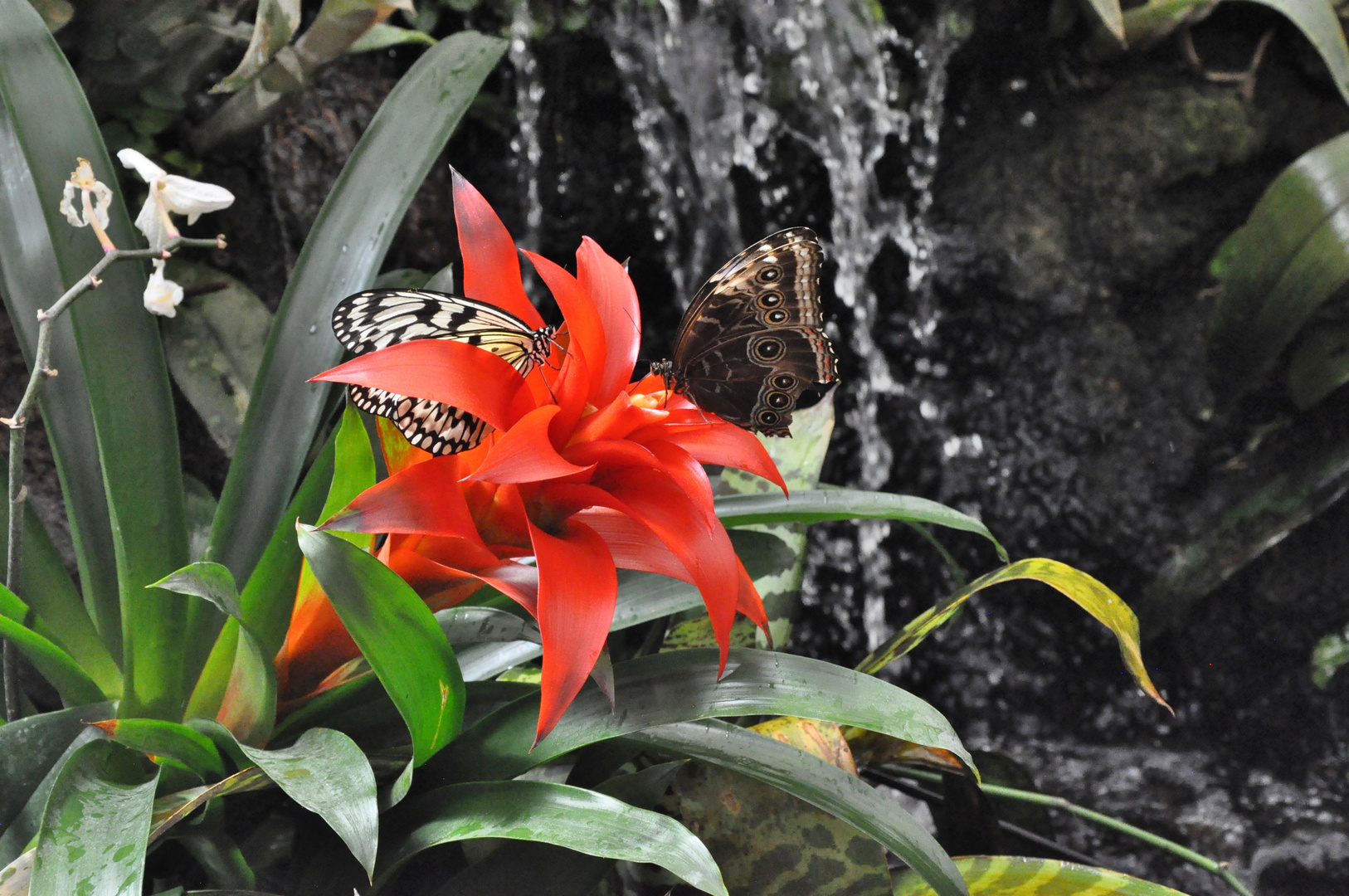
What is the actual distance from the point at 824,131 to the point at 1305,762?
1532mm

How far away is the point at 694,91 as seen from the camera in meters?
1.82

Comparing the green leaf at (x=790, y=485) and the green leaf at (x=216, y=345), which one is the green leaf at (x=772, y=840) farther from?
the green leaf at (x=216, y=345)

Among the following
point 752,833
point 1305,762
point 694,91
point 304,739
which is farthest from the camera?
point 694,91

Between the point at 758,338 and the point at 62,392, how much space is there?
0.61 meters

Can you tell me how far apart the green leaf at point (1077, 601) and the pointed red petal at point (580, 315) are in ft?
1.30

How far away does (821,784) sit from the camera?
2.04 ft

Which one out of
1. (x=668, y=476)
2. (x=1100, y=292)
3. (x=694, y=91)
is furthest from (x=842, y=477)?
(x=668, y=476)

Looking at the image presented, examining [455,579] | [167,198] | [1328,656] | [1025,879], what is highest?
[167,198]

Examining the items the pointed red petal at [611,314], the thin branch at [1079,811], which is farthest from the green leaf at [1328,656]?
the pointed red petal at [611,314]

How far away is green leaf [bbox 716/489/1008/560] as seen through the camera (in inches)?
30.0

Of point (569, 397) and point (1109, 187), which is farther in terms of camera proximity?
point (1109, 187)

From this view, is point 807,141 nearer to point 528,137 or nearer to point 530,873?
point 528,137

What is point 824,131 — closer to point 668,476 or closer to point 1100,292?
point 1100,292

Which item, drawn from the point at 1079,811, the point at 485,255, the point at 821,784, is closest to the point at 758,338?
the point at 485,255
